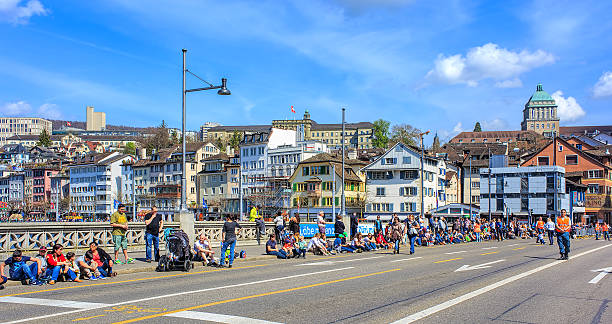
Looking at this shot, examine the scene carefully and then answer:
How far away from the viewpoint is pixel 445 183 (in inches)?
3725

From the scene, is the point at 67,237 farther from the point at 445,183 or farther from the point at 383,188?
the point at 445,183

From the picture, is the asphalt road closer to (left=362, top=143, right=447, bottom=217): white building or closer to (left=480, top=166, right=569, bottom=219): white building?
(left=480, top=166, right=569, bottom=219): white building

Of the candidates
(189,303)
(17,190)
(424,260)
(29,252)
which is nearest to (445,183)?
(424,260)

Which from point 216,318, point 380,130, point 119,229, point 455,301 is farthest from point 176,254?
point 380,130

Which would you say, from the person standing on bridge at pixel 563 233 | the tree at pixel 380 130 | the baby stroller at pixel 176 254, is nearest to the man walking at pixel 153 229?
the baby stroller at pixel 176 254

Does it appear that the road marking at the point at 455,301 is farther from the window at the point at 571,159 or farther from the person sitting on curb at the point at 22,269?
the window at the point at 571,159

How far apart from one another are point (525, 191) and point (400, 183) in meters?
17.3

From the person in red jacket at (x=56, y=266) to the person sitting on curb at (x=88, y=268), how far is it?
1.20 feet

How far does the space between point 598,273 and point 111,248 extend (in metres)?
17.1

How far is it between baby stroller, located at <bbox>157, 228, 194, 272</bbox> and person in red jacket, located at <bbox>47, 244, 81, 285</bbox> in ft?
10.6

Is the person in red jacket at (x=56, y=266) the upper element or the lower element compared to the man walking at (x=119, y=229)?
lower

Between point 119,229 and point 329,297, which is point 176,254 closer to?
point 119,229

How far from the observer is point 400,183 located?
87.6 metres

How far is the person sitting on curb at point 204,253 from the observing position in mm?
19969
